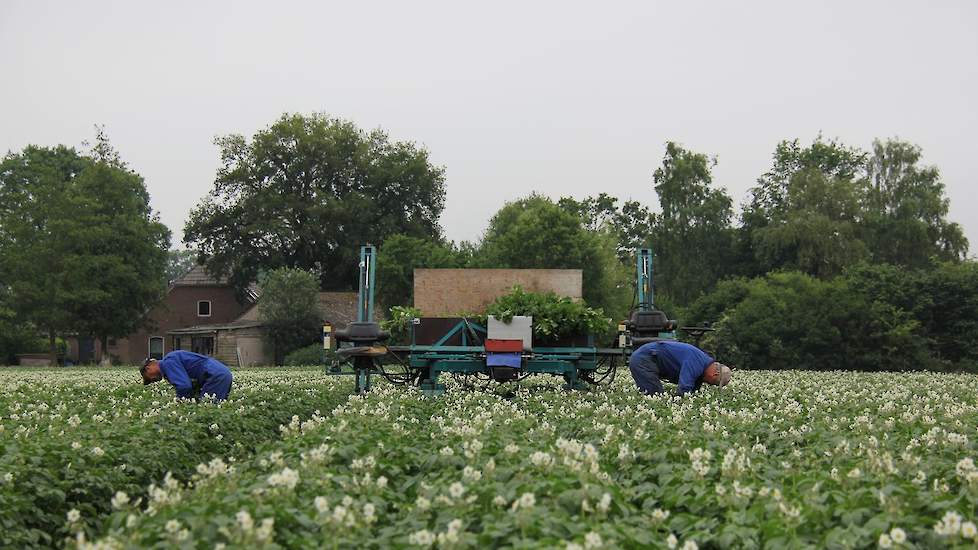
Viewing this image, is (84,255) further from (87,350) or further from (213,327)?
(87,350)

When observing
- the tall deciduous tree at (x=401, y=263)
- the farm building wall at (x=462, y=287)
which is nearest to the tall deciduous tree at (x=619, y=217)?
the tall deciduous tree at (x=401, y=263)

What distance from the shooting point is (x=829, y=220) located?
6925cm

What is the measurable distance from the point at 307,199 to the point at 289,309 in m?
13.7

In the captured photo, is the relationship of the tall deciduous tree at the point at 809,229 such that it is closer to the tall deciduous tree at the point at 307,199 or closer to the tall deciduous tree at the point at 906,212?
the tall deciduous tree at the point at 906,212

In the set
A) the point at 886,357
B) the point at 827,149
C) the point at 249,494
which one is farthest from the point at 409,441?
the point at 827,149

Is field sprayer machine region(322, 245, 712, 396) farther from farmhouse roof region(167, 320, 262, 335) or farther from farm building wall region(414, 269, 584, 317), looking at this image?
farmhouse roof region(167, 320, 262, 335)

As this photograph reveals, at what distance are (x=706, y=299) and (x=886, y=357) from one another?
12.2 meters

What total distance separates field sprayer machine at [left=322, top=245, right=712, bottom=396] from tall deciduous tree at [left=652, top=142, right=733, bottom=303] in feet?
191

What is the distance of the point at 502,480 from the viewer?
7.24 metres

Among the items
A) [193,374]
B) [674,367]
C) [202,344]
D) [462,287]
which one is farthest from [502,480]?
[202,344]

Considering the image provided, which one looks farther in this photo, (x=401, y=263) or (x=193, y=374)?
(x=401, y=263)

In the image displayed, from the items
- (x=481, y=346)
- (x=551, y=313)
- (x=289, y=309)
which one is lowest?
(x=481, y=346)

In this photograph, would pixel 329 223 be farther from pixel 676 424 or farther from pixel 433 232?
pixel 676 424

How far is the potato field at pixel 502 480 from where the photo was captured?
18.7ft
